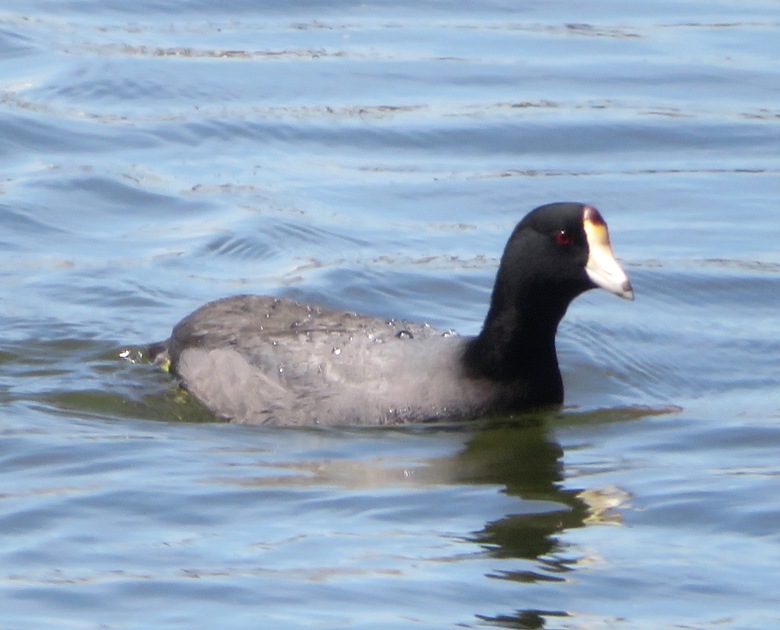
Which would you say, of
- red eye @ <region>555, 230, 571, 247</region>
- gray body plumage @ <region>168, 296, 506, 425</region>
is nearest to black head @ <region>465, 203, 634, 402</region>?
red eye @ <region>555, 230, 571, 247</region>

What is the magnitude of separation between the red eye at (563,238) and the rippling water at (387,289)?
2.88 feet

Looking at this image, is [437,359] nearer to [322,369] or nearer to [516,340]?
[516,340]

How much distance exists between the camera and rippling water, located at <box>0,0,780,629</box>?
6488mm

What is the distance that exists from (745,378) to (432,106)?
5735 mm

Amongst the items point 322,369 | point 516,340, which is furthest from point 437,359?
point 322,369

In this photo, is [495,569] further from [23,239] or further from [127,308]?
[23,239]

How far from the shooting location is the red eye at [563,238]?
323 inches

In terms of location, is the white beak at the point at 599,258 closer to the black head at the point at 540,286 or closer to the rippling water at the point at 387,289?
the black head at the point at 540,286

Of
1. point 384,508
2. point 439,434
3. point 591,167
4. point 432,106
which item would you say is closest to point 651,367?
point 439,434

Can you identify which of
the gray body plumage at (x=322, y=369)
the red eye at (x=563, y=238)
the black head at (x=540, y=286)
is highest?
the red eye at (x=563, y=238)

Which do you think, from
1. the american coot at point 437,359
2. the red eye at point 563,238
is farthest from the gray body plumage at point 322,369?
the red eye at point 563,238

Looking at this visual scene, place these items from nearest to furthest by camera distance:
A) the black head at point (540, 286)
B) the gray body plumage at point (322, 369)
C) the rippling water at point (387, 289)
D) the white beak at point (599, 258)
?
the rippling water at point (387, 289), the white beak at point (599, 258), the black head at point (540, 286), the gray body plumage at point (322, 369)

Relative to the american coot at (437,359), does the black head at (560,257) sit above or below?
above

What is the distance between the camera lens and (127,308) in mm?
10414
